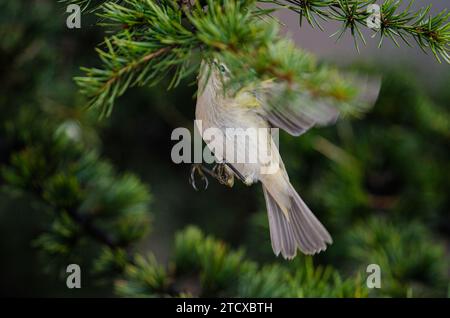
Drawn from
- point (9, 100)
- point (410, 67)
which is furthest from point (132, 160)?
point (410, 67)

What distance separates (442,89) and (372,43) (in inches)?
16.4

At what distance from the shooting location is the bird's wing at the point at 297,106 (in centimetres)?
38

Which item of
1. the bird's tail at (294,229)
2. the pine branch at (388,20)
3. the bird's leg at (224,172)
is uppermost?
the pine branch at (388,20)

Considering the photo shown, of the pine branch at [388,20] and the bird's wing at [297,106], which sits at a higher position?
the pine branch at [388,20]

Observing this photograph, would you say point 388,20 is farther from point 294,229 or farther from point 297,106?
point 294,229

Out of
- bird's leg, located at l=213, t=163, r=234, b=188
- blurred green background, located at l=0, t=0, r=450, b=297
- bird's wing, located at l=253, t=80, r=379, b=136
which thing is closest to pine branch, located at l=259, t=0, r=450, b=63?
bird's wing, located at l=253, t=80, r=379, b=136

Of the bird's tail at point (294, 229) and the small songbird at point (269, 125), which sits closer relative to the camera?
the small songbird at point (269, 125)

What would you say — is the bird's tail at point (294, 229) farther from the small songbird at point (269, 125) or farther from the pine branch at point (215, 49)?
the pine branch at point (215, 49)

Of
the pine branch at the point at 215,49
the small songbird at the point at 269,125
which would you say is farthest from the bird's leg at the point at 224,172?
the pine branch at the point at 215,49

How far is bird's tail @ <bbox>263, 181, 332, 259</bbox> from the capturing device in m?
0.62

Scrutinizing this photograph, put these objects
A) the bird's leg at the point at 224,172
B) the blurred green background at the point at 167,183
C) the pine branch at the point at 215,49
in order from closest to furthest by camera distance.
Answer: the pine branch at the point at 215,49, the bird's leg at the point at 224,172, the blurred green background at the point at 167,183

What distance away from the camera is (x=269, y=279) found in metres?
0.70
